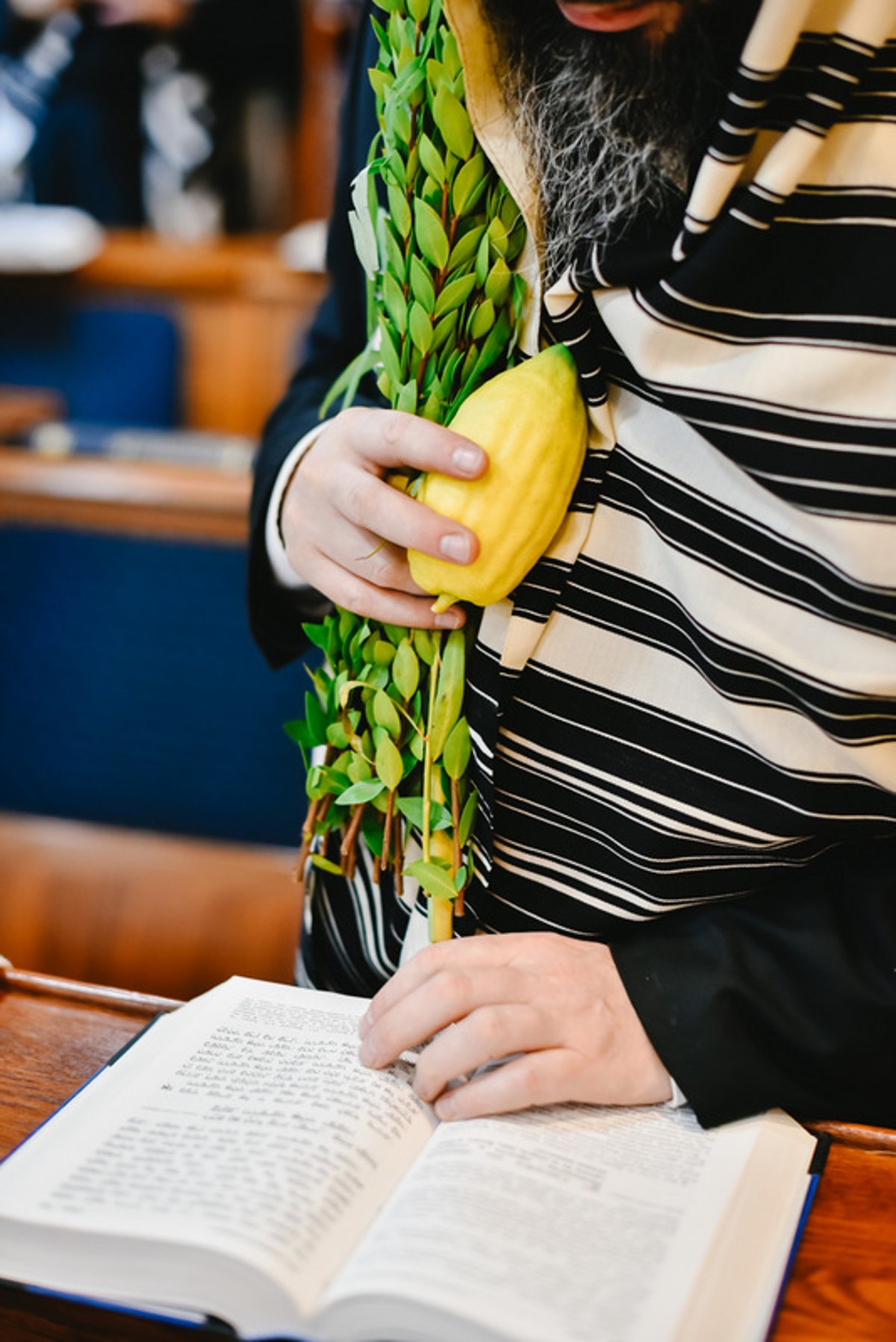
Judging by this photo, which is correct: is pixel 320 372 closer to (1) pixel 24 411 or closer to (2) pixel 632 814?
(2) pixel 632 814

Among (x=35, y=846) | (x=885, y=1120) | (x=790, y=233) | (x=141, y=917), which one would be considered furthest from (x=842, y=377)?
(x=35, y=846)

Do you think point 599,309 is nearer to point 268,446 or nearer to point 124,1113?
point 268,446

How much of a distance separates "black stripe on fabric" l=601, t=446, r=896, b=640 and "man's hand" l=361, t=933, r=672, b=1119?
26cm

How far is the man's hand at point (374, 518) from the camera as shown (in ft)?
2.33

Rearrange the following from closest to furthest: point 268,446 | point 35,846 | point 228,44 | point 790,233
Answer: point 790,233, point 268,446, point 35,846, point 228,44

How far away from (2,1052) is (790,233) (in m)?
0.70

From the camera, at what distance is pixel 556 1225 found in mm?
607

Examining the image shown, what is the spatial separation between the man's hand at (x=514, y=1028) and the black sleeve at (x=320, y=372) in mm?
402

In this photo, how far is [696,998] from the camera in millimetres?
758

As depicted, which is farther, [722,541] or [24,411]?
[24,411]

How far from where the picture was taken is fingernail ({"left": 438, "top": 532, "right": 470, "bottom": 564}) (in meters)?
0.70

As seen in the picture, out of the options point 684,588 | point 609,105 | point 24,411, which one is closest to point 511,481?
point 684,588

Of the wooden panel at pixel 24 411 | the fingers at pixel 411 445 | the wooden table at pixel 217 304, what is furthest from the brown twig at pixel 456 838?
the wooden table at pixel 217 304

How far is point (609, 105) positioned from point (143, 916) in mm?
1109
